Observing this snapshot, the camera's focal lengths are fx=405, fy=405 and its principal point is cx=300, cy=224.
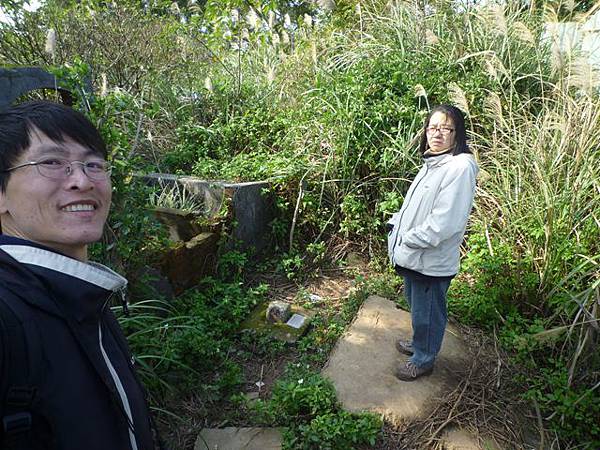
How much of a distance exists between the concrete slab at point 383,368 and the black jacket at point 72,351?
1737 millimetres

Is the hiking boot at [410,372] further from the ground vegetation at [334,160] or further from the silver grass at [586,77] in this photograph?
the silver grass at [586,77]

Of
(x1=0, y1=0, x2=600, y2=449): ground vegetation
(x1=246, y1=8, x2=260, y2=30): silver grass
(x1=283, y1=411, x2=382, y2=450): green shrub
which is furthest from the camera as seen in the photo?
(x1=246, y1=8, x2=260, y2=30): silver grass

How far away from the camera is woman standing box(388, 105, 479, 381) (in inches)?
85.8

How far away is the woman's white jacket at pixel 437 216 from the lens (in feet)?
7.12

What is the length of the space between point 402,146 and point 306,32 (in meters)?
3.70

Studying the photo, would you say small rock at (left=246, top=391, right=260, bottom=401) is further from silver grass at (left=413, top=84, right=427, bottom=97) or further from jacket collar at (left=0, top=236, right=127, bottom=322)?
silver grass at (left=413, top=84, right=427, bottom=97)

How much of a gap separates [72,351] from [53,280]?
0.54ft

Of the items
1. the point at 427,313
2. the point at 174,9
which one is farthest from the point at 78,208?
the point at 174,9

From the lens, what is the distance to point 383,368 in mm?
2768

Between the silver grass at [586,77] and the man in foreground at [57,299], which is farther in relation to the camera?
the silver grass at [586,77]

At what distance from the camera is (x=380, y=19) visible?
5.51 m

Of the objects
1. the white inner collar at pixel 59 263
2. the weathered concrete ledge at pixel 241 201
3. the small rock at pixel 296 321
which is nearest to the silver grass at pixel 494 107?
A: the weathered concrete ledge at pixel 241 201

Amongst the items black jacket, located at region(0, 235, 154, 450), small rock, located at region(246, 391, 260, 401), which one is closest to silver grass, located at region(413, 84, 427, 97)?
small rock, located at region(246, 391, 260, 401)

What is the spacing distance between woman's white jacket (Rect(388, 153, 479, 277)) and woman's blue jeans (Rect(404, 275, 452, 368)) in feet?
0.36
